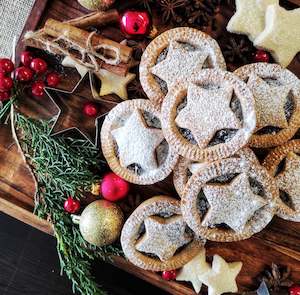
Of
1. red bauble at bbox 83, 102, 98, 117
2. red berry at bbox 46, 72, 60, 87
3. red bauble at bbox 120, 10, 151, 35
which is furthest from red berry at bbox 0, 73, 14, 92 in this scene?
red bauble at bbox 120, 10, 151, 35

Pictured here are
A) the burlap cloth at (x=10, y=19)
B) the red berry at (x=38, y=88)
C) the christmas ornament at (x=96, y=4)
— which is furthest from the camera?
the burlap cloth at (x=10, y=19)

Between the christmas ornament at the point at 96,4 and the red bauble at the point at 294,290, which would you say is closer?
the christmas ornament at the point at 96,4

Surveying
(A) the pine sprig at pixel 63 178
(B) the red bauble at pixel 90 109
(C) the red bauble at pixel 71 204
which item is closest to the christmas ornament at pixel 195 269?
(A) the pine sprig at pixel 63 178

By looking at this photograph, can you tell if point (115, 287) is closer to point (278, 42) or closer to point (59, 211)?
point (59, 211)

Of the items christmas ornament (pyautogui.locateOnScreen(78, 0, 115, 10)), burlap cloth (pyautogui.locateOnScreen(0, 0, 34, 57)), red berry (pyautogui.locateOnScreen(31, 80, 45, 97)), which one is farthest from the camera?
burlap cloth (pyautogui.locateOnScreen(0, 0, 34, 57))

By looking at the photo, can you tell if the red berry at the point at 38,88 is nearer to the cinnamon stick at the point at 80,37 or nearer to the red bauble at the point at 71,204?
the cinnamon stick at the point at 80,37

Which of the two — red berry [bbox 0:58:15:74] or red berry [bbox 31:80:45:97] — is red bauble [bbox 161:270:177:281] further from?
red berry [bbox 0:58:15:74]

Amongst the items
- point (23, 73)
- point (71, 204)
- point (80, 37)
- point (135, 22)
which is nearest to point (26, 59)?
point (23, 73)
